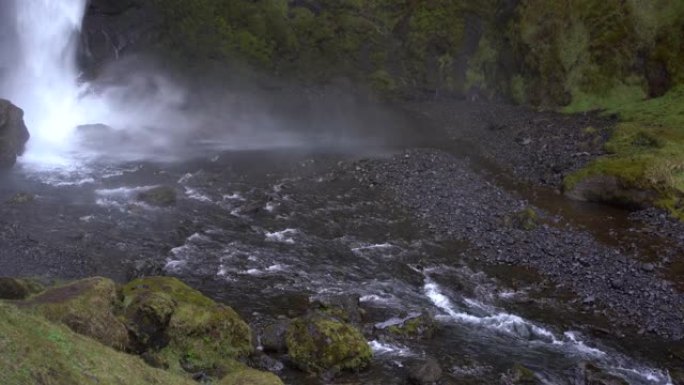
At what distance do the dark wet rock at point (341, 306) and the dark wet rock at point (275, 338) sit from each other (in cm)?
207

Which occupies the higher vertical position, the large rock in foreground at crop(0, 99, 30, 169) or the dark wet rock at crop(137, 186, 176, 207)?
the large rock in foreground at crop(0, 99, 30, 169)

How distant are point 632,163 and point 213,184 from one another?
2344 cm

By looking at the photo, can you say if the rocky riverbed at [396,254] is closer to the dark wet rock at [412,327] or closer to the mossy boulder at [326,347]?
the dark wet rock at [412,327]

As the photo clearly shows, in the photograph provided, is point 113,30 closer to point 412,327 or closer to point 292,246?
point 292,246

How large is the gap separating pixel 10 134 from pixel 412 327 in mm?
29168

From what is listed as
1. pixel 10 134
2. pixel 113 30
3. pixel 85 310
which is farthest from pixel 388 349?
pixel 113 30

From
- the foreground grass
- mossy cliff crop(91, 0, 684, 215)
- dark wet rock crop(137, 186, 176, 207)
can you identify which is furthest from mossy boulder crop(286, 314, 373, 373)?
mossy cliff crop(91, 0, 684, 215)

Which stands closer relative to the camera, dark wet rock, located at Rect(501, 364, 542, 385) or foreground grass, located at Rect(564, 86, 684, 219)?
dark wet rock, located at Rect(501, 364, 542, 385)

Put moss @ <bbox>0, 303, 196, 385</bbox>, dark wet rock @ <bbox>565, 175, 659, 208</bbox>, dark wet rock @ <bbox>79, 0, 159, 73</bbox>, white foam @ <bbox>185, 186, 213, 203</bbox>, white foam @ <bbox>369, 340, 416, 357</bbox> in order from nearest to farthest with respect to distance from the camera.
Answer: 1. moss @ <bbox>0, 303, 196, 385</bbox>
2. white foam @ <bbox>369, 340, 416, 357</bbox>
3. dark wet rock @ <bbox>565, 175, 659, 208</bbox>
4. white foam @ <bbox>185, 186, 213, 203</bbox>
5. dark wet rock @ <bbox>79, 0, 159, 73</bbox>

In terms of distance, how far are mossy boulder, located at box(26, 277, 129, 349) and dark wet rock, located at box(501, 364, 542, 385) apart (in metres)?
10.2

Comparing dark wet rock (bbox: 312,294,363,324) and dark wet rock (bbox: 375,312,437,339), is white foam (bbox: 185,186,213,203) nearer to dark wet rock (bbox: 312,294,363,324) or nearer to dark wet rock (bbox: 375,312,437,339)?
dark wet rock (bbox: 312,294,363,324)

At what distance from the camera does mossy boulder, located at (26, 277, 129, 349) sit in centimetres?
1356

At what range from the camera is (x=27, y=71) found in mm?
→ 47281

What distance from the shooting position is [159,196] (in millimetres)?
31016
